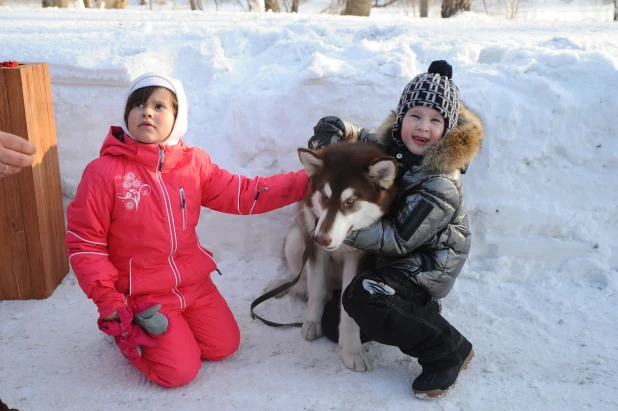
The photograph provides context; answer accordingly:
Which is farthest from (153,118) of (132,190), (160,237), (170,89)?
(160,237)

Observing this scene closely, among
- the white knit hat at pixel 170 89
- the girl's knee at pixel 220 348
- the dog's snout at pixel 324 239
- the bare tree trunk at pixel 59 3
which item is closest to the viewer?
the dog's snout at pixel 324 239

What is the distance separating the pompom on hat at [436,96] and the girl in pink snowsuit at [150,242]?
48.8 inches

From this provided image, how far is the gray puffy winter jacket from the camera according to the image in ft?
8.57

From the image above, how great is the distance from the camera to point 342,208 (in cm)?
257

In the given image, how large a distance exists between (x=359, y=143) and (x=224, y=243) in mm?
1494

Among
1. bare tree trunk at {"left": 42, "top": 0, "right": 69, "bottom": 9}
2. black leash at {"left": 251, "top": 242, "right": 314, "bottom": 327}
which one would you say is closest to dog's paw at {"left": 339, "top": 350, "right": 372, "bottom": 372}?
black leash at {"left": 251, "top": 242, "right": 314, "bottom": 327}

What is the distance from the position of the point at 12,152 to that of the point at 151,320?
107cm

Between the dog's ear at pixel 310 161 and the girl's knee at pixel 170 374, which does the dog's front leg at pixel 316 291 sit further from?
the girl's knee at pixel 170 374

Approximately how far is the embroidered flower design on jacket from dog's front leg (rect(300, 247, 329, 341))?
42.5 inches

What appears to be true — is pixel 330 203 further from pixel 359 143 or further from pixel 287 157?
pixel 287 157

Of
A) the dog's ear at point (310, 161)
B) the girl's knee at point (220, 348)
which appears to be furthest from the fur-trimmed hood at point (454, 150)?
the girl's knee at point (220, 348)

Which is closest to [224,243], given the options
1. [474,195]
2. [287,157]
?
[287,157]

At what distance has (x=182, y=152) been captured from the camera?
9.39 feet

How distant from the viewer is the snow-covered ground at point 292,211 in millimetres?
2629
